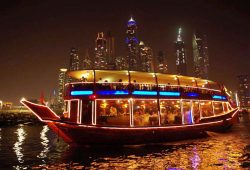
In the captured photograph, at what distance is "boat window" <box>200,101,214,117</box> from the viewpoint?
23109mm

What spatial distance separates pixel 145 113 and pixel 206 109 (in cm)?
874

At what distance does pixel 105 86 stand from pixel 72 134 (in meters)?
3.63

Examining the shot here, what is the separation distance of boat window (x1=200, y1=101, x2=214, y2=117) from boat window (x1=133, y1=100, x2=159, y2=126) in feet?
22.8

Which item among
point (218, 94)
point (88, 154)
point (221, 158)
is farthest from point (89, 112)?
point (218, 94)

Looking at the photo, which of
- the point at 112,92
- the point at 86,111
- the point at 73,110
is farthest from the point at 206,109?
the point at 73,110

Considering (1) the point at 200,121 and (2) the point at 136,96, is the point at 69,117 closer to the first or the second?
(2) the point at 136,96

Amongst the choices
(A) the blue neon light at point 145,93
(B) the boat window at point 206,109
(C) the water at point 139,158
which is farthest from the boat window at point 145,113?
(B) the boat window at point 206,109

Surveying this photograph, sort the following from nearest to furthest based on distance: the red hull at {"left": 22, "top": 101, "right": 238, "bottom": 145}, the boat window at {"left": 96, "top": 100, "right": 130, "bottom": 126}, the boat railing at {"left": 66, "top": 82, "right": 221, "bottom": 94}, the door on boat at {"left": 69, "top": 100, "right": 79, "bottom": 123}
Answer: the red hull at {"left": 22, "top": 101, "right": 238, "bottom": 145} < the boat railing at {"left": 66, "top": 82, "right": 221, "bottom": 94} < the door on boat at {"left": 69, "top": 100, "right": 79, "bottom": 123} < the boat window at {"left": 96, "top": 100, "right": 130, "bottom": 126}

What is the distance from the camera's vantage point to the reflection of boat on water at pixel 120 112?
15016mm

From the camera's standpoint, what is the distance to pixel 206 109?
2377 cm

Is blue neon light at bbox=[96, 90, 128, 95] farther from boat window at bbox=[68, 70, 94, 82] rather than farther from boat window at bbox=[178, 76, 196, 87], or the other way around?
boat window at bbox=[178, 76, 196, 87]

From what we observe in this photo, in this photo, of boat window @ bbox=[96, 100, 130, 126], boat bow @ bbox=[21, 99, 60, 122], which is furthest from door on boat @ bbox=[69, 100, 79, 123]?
boat window @ bbox=[96, 100, 130, 126]

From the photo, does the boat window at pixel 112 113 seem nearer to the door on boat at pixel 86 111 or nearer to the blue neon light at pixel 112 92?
the door on boat at pixel 86 111

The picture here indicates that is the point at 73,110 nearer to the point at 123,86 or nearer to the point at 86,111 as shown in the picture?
the point at 86,111
